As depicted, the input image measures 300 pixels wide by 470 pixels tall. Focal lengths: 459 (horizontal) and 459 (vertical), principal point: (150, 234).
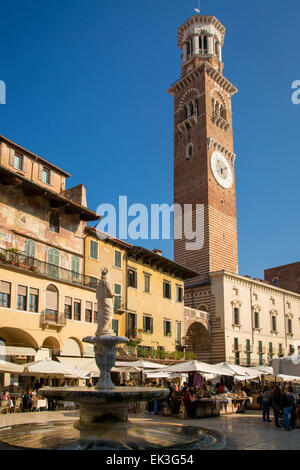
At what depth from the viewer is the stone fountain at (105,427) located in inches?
398

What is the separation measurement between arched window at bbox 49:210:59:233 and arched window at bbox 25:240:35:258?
206cm

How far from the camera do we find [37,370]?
17.8 metres

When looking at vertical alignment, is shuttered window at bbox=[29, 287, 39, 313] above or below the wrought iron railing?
above

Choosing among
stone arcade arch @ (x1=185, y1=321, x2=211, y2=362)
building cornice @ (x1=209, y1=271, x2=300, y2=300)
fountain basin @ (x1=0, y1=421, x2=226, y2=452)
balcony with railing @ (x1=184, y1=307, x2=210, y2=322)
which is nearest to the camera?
fountain basin @ (x1=0, y1=421, x2=226, y2=452)

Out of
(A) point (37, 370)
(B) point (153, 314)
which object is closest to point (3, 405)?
(A) point (37, 370)

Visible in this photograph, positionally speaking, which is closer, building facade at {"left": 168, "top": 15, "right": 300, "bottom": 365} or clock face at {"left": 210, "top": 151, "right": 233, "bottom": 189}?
building facade at {"left": 168, "top": 15, "right": 300, "bottom": 365}

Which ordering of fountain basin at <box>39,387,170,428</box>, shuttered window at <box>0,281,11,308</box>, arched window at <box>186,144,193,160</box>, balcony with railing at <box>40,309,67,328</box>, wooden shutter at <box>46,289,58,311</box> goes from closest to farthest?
fountain basin at <box>39,387,170,428</box>, shuttered window at <box>0,281,11,308</box>, balcony with railing at <box>40,309,67,328</box>, wooden shutter at <box>46,289,58,311</box>, arched window at <box>186,144,193,160</box>

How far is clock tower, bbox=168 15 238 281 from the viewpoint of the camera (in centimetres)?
4584

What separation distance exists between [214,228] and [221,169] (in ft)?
26.3

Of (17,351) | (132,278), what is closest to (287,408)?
(17,351)

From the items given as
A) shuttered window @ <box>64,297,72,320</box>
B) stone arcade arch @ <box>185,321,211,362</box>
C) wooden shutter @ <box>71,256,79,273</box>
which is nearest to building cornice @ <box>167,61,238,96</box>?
stone arcade arch @ <box>185,321,211,362</box>

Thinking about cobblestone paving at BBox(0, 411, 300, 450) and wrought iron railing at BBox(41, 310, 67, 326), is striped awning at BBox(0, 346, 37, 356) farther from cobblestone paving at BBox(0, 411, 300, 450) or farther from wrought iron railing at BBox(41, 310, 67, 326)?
cobblestone paving at BBox(0, 411, 300, 450)

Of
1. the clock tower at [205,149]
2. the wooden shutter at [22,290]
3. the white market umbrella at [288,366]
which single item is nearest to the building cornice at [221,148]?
the clock tower at [205,149]
